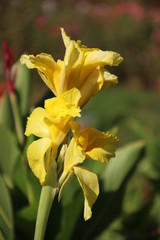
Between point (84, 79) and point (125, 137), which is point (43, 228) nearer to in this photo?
point (84, 79)

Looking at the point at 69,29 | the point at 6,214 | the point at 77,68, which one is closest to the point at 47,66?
the point at 77,68

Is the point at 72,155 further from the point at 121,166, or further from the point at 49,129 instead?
the point at 121,166

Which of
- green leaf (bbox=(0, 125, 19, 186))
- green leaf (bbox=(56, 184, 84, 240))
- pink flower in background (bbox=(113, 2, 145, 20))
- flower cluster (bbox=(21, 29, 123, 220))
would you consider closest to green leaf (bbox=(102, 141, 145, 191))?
green leaf (bbox=(56, 184, 84, 240))

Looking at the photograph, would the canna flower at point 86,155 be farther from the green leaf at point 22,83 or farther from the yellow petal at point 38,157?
the green leaf at point 22,83

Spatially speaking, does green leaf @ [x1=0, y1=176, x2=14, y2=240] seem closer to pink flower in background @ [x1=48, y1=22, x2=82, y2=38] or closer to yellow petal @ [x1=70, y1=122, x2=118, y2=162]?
yellow petal @ [x1=70, y1=122, x2=118, y2=162]

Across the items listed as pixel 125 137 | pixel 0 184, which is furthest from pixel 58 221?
pixel 125 137

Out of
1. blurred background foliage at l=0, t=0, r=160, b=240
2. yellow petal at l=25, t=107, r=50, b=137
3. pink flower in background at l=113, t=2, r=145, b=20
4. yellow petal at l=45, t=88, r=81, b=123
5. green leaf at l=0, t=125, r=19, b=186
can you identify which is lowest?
pink flower in background at l=113, t=2, r=145, b=20
